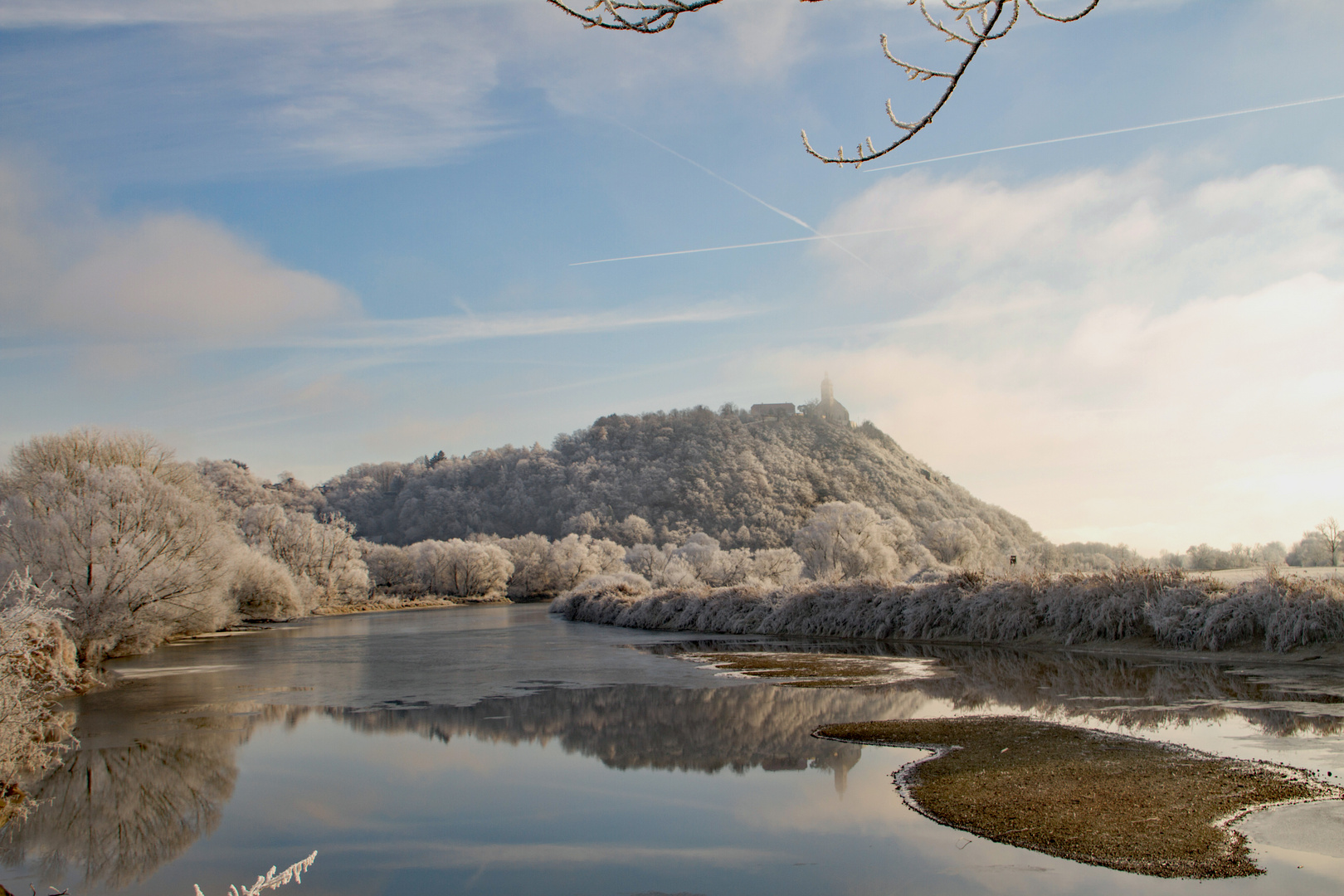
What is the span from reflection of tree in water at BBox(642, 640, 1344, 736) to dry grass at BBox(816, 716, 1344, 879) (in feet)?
7.47

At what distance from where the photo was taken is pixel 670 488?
292 ft

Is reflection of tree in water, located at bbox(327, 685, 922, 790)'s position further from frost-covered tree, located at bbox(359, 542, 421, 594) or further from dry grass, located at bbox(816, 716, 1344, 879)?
frost-covered tree, located at bbox(359, 542, 421, 594)

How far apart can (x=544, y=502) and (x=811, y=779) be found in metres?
86.9

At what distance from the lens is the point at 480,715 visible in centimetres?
1285

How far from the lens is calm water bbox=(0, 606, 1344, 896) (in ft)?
19.7

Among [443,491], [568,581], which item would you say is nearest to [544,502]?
[443,491]

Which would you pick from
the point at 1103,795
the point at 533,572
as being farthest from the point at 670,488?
the point at 1103,795

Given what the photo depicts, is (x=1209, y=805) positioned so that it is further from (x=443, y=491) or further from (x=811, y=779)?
(x=443, y=491)

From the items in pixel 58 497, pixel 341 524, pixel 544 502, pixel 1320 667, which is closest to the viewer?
pixel 1320 667

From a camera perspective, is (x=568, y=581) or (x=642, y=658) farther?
(x=568, y=581)

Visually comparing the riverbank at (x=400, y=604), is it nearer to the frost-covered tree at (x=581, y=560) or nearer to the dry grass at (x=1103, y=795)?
the frost-covered tree at (x=581, y=560)

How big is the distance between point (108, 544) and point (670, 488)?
2684 inches

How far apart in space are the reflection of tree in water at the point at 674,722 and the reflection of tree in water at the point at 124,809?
2.55m

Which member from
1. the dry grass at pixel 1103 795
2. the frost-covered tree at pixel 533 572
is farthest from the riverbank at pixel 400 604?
the dry grass at pixel 1103 795
